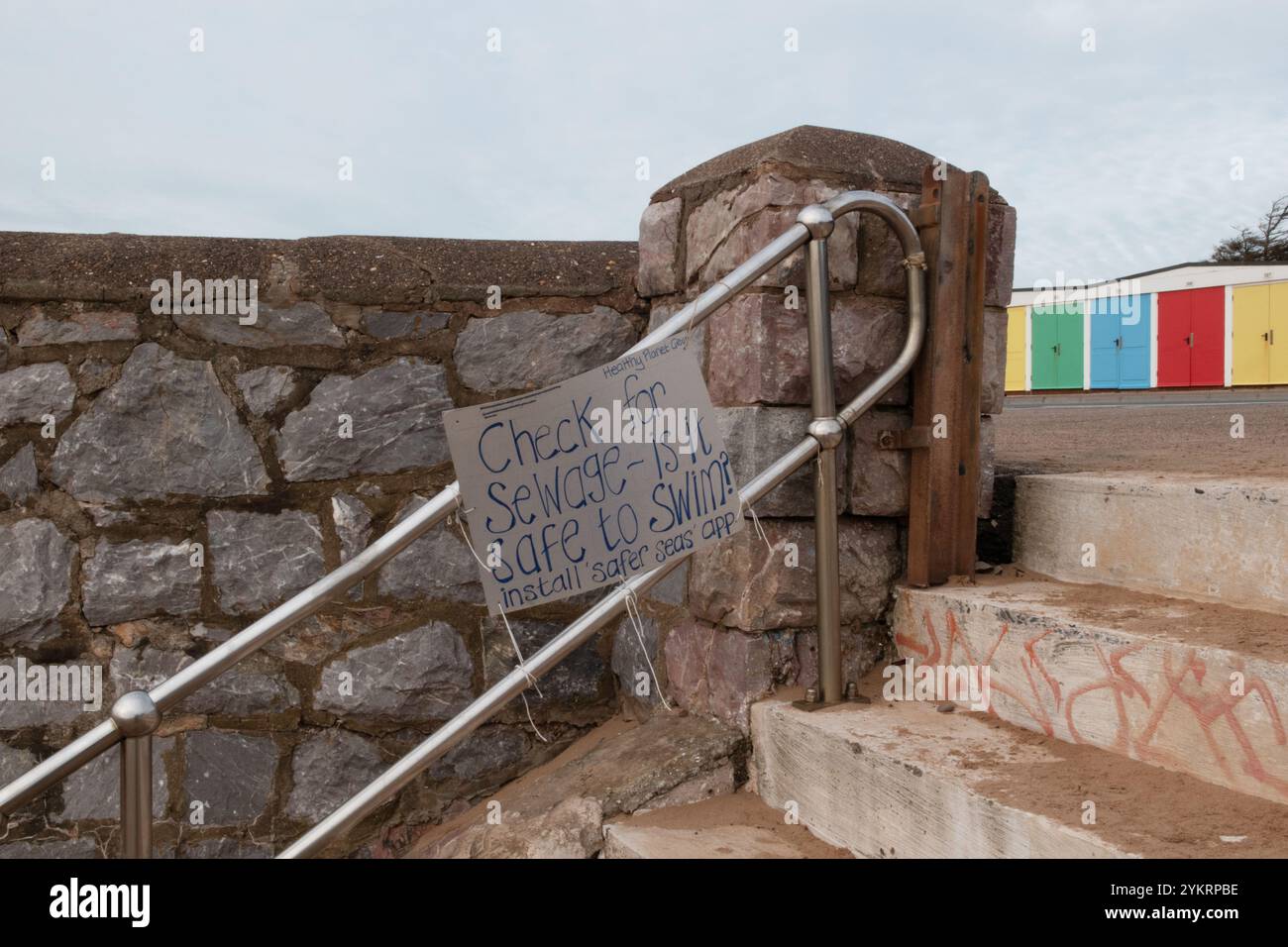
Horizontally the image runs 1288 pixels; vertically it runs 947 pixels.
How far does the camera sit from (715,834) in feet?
6.69

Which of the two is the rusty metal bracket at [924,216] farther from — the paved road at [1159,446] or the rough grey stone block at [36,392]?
the rough grey stone block at [36,392]

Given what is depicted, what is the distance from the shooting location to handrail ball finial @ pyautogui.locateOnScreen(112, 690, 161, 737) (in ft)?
4.83

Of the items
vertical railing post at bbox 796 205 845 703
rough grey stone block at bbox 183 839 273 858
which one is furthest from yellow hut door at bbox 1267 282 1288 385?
rough grey stone block at bbox 183 839 273 858

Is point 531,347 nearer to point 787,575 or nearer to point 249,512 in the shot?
point 249,512

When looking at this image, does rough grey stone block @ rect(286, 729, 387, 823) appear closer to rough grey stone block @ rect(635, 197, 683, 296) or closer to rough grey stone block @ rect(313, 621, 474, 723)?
rough grey stone block @ rect(313, 621, 474, 723)


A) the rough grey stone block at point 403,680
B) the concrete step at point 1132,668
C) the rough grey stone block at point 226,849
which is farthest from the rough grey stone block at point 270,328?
the concrete step at point 1132,668

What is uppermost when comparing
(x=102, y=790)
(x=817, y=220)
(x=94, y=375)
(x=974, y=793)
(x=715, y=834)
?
(x=817, y=220)

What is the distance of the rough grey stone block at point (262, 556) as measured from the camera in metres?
2.70

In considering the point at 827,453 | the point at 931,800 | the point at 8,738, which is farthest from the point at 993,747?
the point at 8,738

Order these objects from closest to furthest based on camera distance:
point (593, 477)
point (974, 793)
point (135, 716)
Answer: point (135, 716) → point (974, 793) → point (593, 477)

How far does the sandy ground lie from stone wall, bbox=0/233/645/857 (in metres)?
1.33

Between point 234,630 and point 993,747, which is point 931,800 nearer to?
point 993,747

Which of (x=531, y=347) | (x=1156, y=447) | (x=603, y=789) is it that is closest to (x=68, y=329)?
(x=531, y=347)

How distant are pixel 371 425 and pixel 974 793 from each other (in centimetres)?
174
